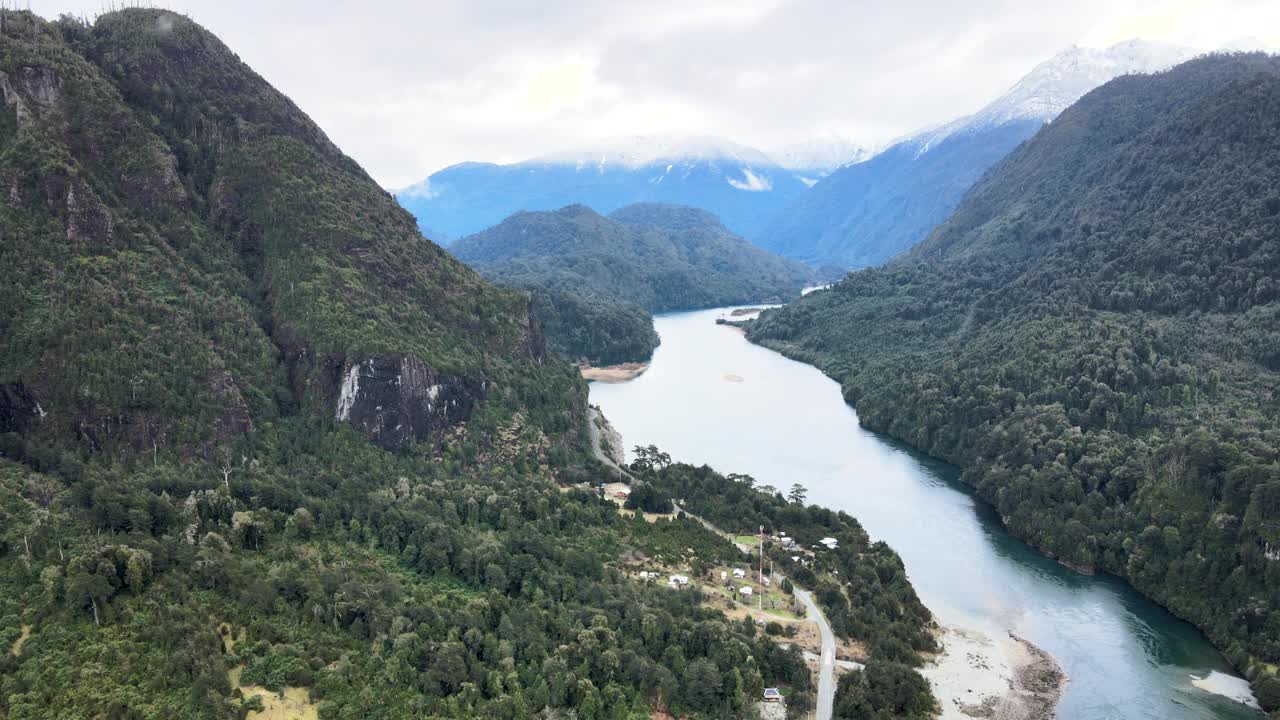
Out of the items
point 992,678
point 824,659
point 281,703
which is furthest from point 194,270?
point 992,678

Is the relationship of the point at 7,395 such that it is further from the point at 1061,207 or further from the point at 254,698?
the point at 1061,207

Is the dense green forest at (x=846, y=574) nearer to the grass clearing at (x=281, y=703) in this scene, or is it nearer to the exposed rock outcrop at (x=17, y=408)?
the grass clearing at (x=281, y=703)

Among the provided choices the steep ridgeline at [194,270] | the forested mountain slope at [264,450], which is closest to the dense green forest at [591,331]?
the forested mountain slope at [264,450]

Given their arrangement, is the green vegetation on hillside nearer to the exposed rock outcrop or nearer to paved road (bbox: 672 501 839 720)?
the exposed rock outcrop

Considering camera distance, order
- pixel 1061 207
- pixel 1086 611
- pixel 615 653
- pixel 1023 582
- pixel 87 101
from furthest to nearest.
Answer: pixel 1061 207 → pixel 87 101 → pixel 1023 582 → pixel 1086 611 → pixel 615 653

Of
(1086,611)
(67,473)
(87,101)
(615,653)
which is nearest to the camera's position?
(615,653)

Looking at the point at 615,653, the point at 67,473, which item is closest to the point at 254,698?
the point at 615,653
